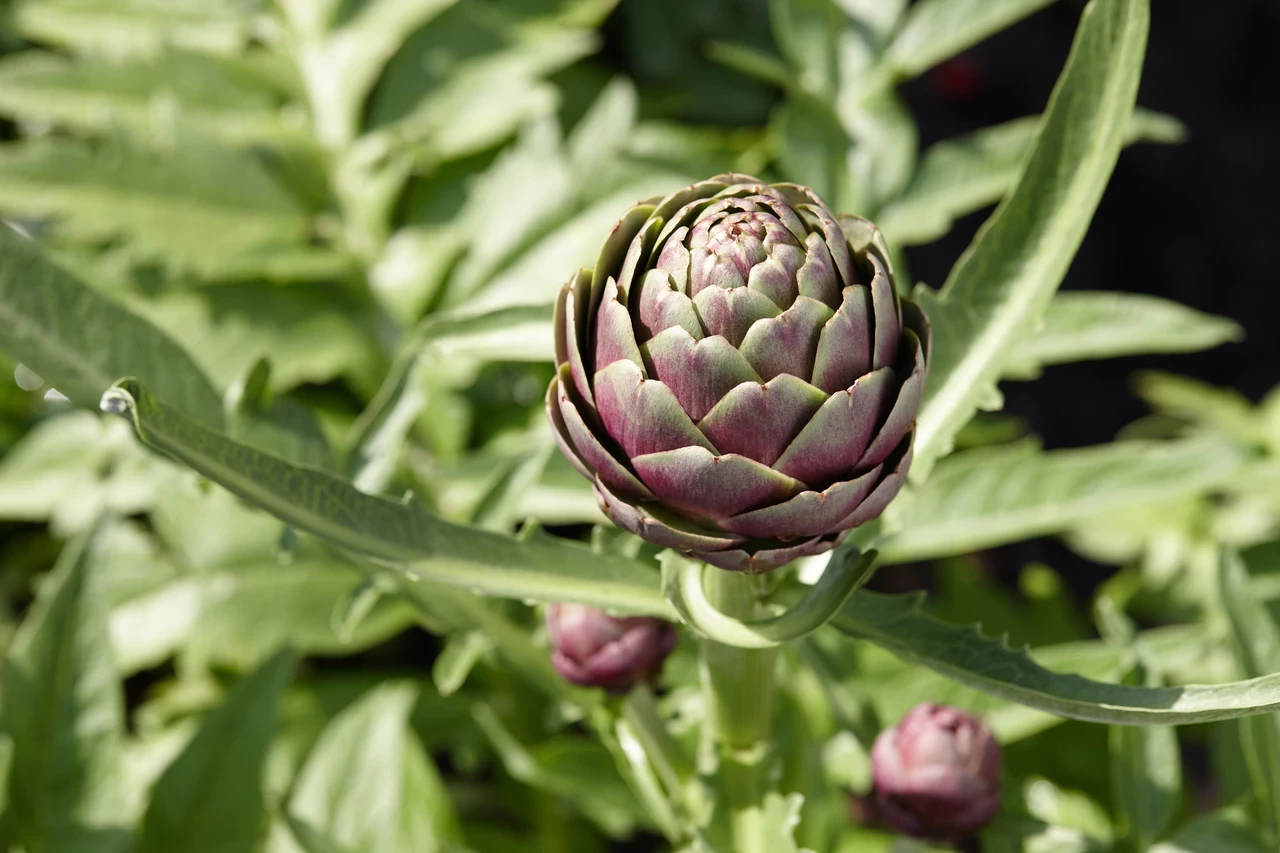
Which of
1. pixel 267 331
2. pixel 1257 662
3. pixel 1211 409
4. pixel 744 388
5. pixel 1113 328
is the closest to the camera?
pixel 744 388

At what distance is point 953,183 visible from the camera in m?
1.07

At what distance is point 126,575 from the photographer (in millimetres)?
1092

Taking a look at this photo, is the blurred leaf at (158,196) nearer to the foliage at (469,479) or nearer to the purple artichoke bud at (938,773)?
the foliage at (469,479)

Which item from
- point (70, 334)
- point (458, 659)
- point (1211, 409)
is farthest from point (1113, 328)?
point (1211, 409)

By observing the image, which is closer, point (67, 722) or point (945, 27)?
point (67, 722)

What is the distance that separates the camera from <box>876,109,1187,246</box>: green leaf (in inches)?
41.3

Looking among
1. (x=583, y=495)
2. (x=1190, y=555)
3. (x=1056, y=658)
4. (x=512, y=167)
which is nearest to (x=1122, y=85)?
(x=1056, y=658)

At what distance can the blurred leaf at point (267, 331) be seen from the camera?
3.69 ft

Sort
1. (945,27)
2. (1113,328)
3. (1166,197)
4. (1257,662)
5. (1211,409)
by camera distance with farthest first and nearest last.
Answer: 1. (1166,197)
2. (1211,409)
3. (945,27)
4. (1113,328)
5. (1257,662)

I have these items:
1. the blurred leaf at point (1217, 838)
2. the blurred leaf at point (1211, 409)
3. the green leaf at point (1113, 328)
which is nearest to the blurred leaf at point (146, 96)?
the green leaf at point (1113, 328)

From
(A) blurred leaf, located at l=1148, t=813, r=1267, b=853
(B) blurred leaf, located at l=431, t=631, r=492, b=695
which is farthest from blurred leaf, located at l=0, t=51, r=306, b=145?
(A) blurred leaf, located at l=1148, t=813, r=1267, b=853

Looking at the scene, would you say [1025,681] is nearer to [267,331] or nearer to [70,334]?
[70,334]

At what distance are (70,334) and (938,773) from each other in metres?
0.49

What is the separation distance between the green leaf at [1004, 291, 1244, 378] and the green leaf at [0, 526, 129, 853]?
65 cm
